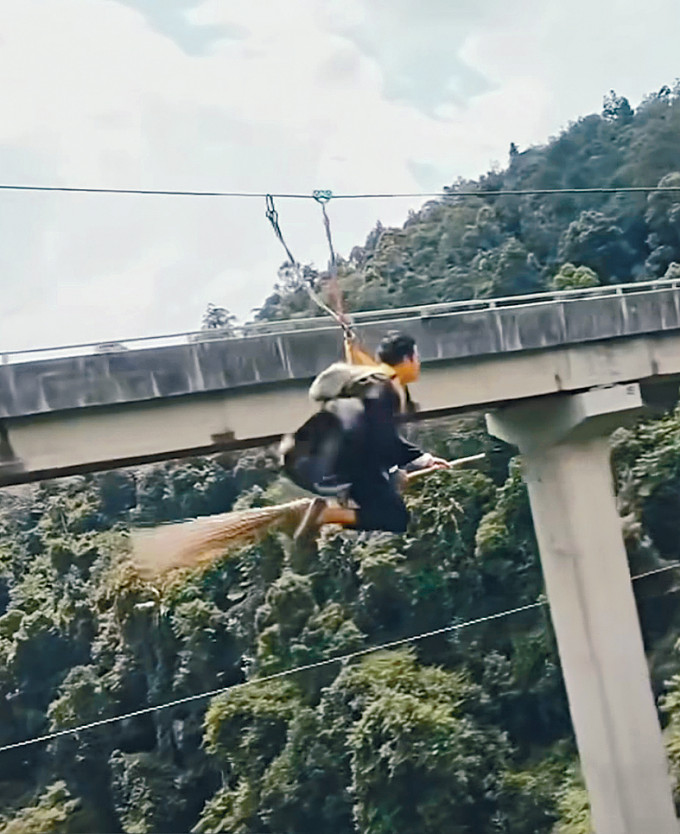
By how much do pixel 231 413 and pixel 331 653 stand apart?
5.55 m

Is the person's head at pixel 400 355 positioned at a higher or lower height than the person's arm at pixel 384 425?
higher

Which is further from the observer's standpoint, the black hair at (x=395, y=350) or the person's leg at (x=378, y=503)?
the black hair at (x=395, y=350)

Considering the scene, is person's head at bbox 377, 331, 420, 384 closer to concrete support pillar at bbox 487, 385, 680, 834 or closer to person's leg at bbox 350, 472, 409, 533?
person's leg at bbox 350, 472, 409, 533

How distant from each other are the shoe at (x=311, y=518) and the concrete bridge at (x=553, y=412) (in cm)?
198

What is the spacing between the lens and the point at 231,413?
5.24 meters

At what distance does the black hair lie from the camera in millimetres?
3232

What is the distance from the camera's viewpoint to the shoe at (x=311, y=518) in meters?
3.04

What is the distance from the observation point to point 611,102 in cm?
2366

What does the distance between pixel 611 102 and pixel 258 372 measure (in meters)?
21.1

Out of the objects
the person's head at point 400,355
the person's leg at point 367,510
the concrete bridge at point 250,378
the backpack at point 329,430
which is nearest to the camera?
the backpack at point 329,430

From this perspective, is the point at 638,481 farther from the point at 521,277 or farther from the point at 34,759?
the point at 34,759

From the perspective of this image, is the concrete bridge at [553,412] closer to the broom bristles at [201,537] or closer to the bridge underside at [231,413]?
the bridge underside at [231,413]

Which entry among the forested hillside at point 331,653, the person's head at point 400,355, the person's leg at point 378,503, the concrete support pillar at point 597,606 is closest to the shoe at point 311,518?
the person's leg at point 378,503

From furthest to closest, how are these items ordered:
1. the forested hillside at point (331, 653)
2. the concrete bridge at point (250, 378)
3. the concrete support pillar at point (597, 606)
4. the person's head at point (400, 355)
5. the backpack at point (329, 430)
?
the forested hillside at point (331, 653)
the concrete support pillar at point (597, 606)
the concrete bridge at point (250, 378)
the person's head at point (400, 355)
the backpack at point (329, 430)
